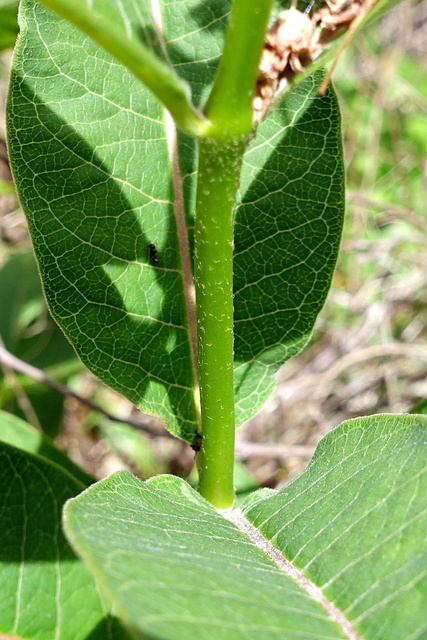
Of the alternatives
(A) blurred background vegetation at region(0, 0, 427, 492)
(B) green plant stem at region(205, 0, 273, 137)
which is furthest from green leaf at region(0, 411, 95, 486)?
(B) green plant stem at region(205, 0, 273, 137)

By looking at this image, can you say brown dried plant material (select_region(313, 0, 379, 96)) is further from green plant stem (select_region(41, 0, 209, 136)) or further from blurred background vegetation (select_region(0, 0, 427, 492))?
blurred background vegetation (select_region(0, 0, 427, 492))

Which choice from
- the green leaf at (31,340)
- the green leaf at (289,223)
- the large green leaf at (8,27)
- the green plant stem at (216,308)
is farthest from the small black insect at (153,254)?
the green leaf at (31,340)

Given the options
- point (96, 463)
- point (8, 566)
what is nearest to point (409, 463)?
point (8, 566)

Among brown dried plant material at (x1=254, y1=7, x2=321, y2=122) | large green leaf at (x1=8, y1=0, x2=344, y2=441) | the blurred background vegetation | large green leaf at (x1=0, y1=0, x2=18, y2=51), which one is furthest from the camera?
the blurred background vegetation

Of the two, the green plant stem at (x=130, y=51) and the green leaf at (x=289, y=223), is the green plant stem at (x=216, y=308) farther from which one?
the green leaf at (x=289, y=223)

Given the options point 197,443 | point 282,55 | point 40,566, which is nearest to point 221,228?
point 282,55

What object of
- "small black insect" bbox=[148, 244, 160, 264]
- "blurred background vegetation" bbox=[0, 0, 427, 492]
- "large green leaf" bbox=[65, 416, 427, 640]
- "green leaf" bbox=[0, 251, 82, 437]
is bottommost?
"blurred background vegetation" bbox=[0, 0, 427, 492]

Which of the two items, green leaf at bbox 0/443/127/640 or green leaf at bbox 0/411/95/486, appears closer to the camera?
green leaf at bbox 0/443/127/640
